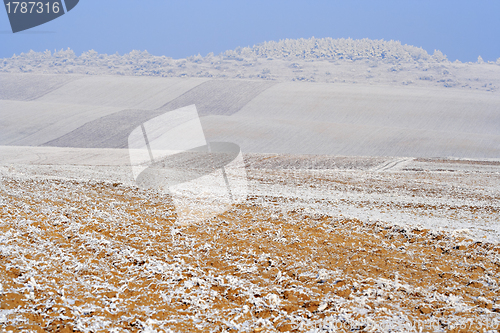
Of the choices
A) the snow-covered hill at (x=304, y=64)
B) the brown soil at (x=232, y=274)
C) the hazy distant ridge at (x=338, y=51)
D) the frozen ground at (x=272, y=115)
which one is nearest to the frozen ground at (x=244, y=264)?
the brown soil at (x=232, y=274)

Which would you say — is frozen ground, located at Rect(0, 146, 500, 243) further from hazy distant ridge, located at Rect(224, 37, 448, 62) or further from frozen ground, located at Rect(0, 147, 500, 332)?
hazy distant ridge, located at Rect(224, 37, 448, 62)

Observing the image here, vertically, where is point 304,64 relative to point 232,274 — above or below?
above

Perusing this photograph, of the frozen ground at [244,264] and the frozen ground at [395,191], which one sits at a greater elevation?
the frozen ground at [244,264]

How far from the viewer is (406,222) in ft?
29.4

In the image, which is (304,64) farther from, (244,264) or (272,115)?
(244,264)

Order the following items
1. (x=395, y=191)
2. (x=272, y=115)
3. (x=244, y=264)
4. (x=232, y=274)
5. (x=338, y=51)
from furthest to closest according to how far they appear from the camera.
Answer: (x=338, y=51)
(x=272, y=115)
(x=395, y=191)
(x=244, y=264)
(x=232, y=274)

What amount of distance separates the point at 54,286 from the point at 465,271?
638 centimetres

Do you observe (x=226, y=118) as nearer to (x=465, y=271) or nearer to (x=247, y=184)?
(x=247, y=184)

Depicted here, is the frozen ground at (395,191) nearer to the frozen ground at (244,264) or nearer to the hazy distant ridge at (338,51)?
the frozen ground at (244,264)

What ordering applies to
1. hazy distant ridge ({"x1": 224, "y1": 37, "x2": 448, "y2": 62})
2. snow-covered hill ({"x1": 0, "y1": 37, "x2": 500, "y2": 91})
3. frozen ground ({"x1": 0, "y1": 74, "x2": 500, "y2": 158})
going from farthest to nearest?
hazy distant ridge ({"x1": 224, "y1": 37, "x2": 448, "y2": 62}) → snow-covered hill ({"x1": 0, "y1": 37, "x2": 500, "y2": 91}) → frozen ground ({"x1": 0, "y1": 74, "x2": 500, "y2": 158})

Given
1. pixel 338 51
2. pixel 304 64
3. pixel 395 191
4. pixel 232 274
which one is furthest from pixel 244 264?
pixel 338 51

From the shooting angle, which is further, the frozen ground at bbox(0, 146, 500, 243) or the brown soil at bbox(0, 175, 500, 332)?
the frozen ground at bbox(0, 146, 500, 243)

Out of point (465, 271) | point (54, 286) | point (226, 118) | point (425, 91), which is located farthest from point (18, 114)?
point (425, 91)

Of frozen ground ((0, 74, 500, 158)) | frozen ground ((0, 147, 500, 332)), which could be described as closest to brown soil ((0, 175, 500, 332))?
frozen ground ((0, 147, 500, 332))
